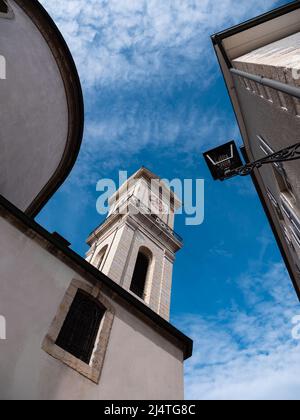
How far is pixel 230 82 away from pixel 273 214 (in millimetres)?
5844

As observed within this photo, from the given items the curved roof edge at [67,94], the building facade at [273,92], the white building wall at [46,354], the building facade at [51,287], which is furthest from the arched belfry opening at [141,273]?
the building facade at [273,92]

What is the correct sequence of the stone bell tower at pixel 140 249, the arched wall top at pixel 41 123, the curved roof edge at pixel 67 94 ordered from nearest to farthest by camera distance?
the arched wall top at pixel 41 123
the curved roof edge at pixel 67 94
the stone bell tower at pixel 140 249

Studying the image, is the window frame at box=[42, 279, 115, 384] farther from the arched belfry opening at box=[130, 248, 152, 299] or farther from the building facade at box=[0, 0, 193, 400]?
the arched belfry opening at box=[130, 248, 152, 299]

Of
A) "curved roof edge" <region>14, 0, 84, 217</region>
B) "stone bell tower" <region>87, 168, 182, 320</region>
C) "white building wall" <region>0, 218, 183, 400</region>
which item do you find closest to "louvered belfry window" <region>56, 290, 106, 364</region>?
"white building wall" <region>0, 218, 183, 400</region>

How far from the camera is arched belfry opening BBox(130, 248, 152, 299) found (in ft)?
49.9

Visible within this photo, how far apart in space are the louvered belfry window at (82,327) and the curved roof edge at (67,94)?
19.2 ft

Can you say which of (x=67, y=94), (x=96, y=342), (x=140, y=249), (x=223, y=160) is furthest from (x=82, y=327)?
(x=140, y=249)

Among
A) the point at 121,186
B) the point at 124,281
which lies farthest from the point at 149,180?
the point at 124,281

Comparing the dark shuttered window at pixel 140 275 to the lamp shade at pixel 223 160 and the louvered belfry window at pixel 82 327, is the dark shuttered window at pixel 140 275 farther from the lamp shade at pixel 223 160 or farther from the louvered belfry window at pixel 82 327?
the lamp shade at pixel 223 160

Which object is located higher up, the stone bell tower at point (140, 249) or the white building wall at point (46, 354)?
the stone bell tower at point (140, 249)

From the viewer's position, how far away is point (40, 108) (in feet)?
34.2

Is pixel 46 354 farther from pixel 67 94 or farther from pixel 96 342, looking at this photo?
pixel 67 94

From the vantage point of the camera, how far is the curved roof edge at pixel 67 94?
10414mm
